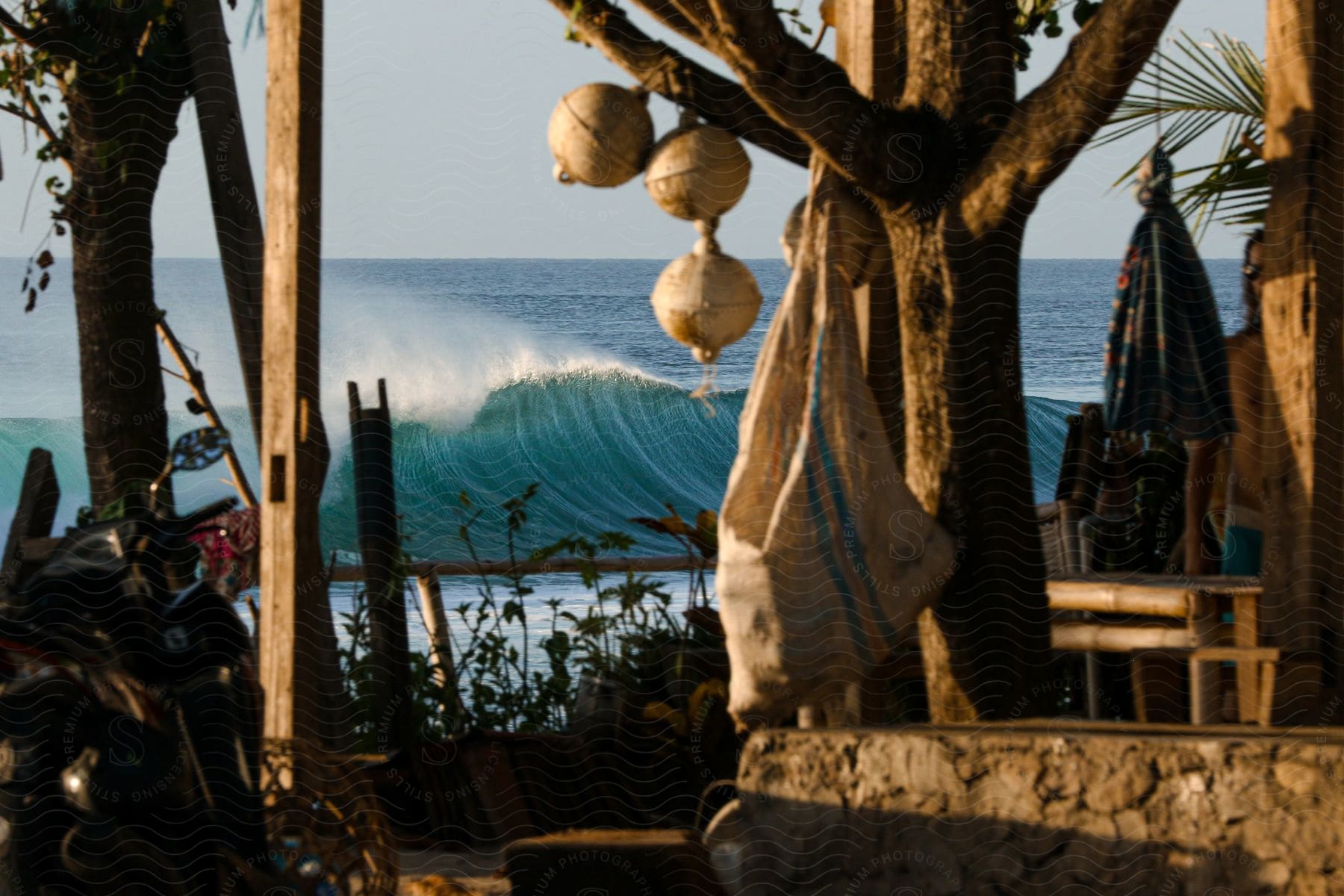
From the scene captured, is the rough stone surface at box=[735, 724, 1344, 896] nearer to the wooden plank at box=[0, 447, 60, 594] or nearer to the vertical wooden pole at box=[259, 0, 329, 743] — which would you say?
the vertical wooden pole at box=[259, 0, 329, 743]

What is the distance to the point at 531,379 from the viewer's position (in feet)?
65.7

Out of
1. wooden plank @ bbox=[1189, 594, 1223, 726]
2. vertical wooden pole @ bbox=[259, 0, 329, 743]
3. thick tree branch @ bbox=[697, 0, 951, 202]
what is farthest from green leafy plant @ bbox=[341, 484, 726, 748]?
thick tree branch @ bbox=[697, 0, 951, 202]

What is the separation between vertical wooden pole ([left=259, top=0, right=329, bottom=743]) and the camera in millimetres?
3252

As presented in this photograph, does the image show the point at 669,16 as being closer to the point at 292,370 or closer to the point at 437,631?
the point at 292,370

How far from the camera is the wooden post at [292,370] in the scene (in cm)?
325

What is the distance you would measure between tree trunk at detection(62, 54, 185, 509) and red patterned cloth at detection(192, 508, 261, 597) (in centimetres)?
142

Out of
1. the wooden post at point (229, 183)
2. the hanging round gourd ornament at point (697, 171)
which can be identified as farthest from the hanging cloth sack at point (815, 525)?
the wooden post at point (229, 183)

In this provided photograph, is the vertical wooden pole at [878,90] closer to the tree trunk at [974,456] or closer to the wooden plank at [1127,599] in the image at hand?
the tree trunk at [974,456]

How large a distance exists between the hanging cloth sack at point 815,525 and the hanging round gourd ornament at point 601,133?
570mm

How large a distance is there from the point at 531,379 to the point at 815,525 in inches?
675

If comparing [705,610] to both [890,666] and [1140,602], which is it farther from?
[1140,602]

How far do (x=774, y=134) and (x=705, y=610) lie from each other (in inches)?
59.4

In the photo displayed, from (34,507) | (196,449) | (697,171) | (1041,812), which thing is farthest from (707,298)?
(34,507)

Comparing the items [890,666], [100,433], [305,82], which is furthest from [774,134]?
[100,433]
